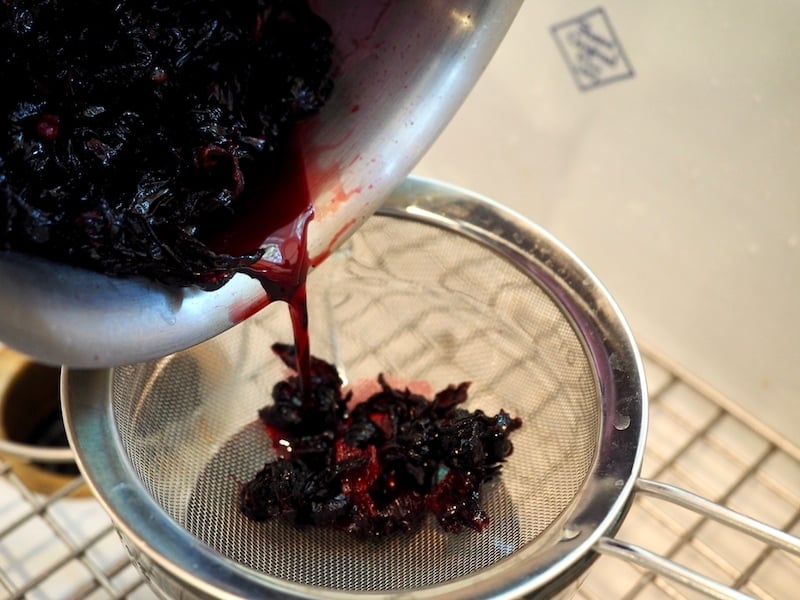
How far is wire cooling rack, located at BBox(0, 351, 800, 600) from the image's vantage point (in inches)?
48.9

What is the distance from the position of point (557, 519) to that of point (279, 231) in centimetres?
54

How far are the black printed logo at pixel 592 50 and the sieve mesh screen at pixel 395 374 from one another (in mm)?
472

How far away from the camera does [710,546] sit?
1314 millimetres

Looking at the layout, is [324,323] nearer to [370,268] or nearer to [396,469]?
[370,268]

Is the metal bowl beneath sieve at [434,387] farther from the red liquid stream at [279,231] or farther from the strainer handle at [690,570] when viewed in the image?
the red liquid stream at [279,231]

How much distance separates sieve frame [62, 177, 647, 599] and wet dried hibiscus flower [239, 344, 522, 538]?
0.63 ft

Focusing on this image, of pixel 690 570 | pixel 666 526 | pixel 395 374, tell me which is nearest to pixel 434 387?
pixel 395 374

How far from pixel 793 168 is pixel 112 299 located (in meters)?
1.13

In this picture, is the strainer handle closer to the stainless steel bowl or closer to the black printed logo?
the stainless steel bowl

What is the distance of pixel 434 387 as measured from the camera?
1444mm

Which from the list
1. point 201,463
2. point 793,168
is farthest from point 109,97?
point 793,168

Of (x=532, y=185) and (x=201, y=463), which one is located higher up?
(x=201, y=463)

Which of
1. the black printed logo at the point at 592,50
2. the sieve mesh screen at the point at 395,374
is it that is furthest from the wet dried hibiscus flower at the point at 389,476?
the black printed logo at the point at 592,50

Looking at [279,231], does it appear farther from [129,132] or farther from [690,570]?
[690,570]
